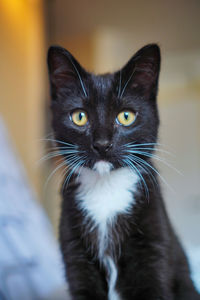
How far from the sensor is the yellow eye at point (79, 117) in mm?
1044

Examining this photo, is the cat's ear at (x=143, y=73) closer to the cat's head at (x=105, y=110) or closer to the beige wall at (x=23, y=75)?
the cat's head at (x=105, y=110)

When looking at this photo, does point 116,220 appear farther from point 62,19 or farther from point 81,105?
point 62,19

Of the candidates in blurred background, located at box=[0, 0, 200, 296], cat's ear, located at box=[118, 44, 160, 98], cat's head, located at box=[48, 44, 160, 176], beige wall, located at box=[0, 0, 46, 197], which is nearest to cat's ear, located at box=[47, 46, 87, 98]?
cat's head, located at box=[48, 44, 160, 176]

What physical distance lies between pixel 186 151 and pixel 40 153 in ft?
5.54

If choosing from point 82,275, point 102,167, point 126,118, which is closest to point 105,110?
point 126,118

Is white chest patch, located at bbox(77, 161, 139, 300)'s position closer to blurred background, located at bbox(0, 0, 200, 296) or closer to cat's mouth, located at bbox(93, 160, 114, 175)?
cat's mouth, located at bbox(93, 160, 114, 175)

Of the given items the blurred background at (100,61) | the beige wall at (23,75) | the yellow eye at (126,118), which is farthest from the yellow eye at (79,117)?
the beige wall at (23,75)

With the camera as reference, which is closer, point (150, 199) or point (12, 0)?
point (150, 199)

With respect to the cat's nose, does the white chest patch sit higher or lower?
lower

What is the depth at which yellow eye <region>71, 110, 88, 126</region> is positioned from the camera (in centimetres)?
104

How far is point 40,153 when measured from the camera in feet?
8.45

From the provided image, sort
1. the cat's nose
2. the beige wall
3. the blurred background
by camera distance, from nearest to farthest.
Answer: the cat's nose
the beige wall
the blurred background

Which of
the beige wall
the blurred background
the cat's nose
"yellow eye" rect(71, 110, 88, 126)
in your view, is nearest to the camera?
the cat's nose

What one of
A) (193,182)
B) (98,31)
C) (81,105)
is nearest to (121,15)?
(98,31)
